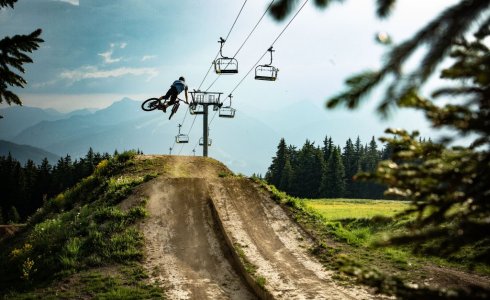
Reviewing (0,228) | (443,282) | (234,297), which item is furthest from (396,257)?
(0,228)

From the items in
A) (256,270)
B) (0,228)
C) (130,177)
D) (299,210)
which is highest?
(130,177)

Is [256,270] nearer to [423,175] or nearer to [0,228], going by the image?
[423,175]

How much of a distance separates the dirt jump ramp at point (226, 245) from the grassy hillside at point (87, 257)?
0.76 metres

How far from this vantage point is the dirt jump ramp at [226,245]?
41.4ft

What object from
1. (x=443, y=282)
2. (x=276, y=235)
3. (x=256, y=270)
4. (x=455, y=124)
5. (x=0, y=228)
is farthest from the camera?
(x=0, y=228)

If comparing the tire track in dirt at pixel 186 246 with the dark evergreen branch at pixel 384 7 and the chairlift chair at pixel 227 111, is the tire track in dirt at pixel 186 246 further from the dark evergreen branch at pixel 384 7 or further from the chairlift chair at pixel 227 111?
the chairlift chair at pixel 227 111

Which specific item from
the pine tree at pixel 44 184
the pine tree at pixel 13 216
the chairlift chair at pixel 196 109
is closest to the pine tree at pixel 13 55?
the chairlift chair at pixel 196 109

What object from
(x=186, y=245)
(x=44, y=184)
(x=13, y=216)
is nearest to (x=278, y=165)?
(x=44, y=184)

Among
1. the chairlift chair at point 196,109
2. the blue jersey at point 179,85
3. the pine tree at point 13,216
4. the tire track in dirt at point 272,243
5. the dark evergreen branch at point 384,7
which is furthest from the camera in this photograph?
the pine tree at point 13,216

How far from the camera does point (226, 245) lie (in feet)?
54.0

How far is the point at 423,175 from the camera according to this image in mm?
3953

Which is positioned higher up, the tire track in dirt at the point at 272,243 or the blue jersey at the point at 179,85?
Answer: the blue jersey at the point at 179,85

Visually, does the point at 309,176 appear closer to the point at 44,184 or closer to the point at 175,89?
the point at 44,184

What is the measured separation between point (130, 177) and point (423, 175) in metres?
21.8
